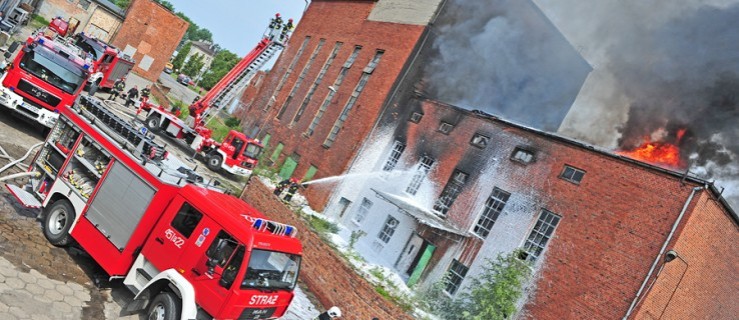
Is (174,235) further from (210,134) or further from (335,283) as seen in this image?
(210,134)

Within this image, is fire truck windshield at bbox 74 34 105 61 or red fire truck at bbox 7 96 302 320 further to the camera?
fire truck windshield at bbox 74 34 105 61

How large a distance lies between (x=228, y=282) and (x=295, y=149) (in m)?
19.3

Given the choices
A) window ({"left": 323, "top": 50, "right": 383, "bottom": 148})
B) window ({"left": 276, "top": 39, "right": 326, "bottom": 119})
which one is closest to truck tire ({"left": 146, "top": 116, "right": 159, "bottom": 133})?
window ({"left": 323, "top": 50, "right": 383, "bottom": 148})

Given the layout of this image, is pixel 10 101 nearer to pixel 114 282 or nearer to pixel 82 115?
pixel 82 115

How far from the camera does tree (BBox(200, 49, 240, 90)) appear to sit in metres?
74.3

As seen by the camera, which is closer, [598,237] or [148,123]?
[598,237]

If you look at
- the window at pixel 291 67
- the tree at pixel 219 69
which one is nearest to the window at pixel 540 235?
the window at pixel 291 67

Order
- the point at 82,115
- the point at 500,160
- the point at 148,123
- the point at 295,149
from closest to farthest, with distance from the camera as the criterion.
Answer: the point at 82,115, the point at 500,160, the point at 148,123, the point at 295,149

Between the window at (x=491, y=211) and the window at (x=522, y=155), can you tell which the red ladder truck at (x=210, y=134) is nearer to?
the window at (x=491, y=211)

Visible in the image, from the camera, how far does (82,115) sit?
30.8 ft

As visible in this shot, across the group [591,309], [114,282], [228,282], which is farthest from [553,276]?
[114,282]

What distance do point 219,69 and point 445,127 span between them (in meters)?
63.2

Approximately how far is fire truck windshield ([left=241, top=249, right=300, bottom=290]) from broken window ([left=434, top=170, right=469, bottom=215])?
11.0m

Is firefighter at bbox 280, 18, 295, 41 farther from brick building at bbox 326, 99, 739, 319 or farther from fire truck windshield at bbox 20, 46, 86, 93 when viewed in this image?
fire truck windshield at bbox 20, 46, 86, 93
